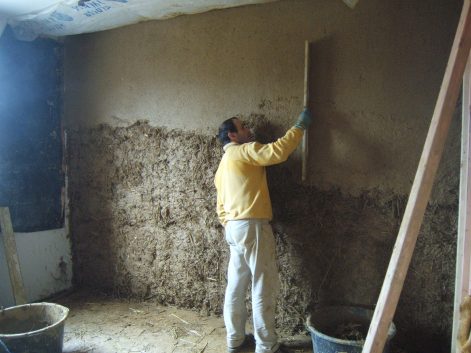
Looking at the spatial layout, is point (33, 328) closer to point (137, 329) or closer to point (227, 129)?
point (137, 329)

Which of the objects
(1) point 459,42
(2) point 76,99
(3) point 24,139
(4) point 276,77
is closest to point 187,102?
(4) point 276,77

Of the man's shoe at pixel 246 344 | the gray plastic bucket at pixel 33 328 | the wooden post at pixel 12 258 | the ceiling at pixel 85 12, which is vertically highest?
the ceiling at pixel 85 12

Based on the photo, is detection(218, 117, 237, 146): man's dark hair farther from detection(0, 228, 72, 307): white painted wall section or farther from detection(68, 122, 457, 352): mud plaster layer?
detection(0, 228, 72, 307): white painted wall section

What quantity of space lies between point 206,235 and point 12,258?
4.94 feet

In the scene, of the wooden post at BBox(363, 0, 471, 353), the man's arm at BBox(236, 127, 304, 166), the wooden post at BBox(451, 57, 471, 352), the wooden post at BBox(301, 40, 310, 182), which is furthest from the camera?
the wooden post at BBox(301, 40, 310, 182)

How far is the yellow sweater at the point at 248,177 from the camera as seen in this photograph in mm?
2465

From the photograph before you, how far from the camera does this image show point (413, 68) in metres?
2.41

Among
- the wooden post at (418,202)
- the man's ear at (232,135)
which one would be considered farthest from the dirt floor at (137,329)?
the man's ear at (232,135)

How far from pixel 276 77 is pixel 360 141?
0.75 metres

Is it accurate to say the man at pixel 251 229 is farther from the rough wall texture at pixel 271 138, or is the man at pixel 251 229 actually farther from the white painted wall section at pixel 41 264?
the white painted wall section at pixel 41 264

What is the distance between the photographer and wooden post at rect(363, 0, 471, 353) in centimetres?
169

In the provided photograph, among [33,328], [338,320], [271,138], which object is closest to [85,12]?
[271,138]

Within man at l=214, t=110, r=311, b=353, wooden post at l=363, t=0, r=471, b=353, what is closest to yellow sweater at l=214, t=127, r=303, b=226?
man at l=214, t=110, r=311, b=353

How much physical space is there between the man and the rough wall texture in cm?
26
